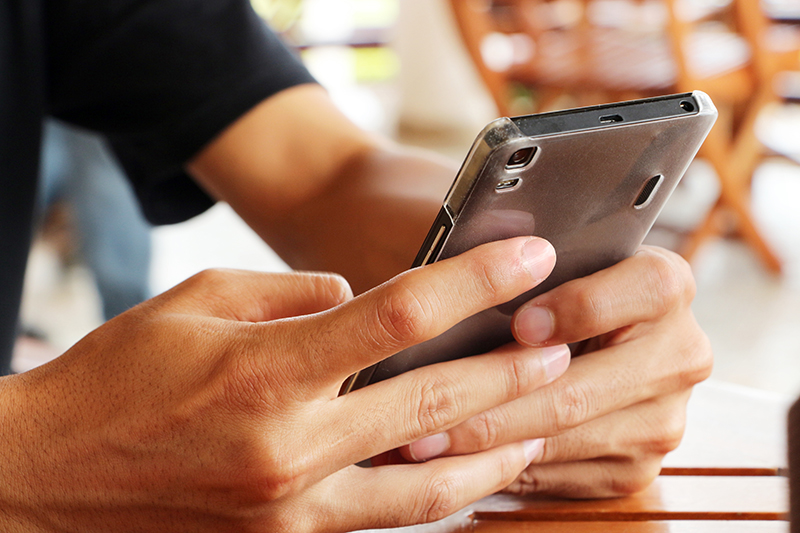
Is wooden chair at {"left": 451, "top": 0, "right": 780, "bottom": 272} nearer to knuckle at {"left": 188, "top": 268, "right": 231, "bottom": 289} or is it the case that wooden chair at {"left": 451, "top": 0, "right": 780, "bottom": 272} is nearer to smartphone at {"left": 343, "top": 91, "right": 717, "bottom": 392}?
smartphone at {"left": 343, "top": 91, "right": 717, "bottom": 392}

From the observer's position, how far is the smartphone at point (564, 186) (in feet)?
1.24

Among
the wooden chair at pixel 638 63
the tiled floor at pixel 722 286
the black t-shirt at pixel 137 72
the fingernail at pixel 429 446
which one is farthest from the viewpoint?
the wooden chair at pixel 638 63

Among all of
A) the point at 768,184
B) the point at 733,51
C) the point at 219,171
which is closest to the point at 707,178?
the point at 768,184

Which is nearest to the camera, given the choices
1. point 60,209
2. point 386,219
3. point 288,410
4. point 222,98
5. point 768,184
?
point 288,410

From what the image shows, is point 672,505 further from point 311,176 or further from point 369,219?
point 311,176

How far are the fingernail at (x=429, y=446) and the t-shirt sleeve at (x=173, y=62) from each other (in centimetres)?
48

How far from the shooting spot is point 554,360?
0.47 metres

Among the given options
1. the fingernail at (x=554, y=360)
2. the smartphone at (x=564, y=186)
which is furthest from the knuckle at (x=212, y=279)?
the fingernail at (x=554, y=360)

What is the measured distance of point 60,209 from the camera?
2.46m

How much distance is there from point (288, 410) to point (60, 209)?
7.79ft

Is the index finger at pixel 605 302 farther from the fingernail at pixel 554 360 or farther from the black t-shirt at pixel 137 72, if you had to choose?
the black t-shirt at pixel 137 72

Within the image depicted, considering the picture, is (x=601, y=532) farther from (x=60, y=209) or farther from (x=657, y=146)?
(x=60, y=209)

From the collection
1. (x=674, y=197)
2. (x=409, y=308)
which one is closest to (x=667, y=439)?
(x=409, y=308)

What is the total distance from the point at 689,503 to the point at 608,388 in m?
0.10
